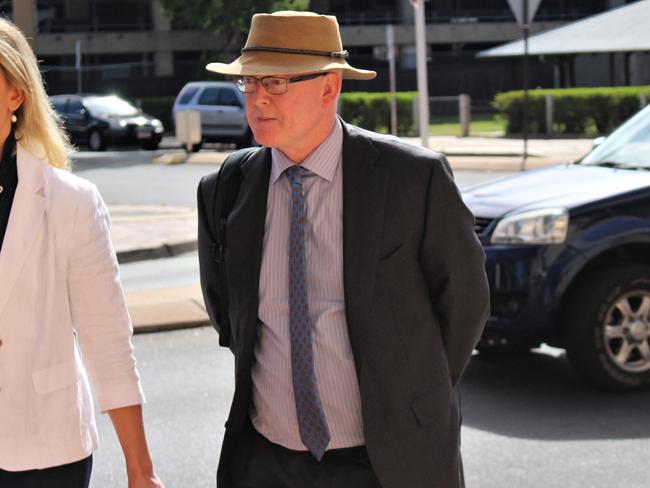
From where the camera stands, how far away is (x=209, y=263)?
12.5 feet

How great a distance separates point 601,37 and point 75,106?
14.2m

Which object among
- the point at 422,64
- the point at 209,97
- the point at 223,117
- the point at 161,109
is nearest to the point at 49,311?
the point at 422,64

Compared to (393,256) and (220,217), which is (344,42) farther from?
(393,256)

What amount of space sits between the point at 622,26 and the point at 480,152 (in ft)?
44.2

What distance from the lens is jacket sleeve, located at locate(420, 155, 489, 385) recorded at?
345 centimetres

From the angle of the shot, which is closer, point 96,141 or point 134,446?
point 134,446

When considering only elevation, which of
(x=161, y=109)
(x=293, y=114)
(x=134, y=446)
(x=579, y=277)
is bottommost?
(x=579, y=277)

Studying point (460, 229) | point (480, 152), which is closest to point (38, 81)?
point (460, 229)

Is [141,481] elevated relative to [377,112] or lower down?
lower down

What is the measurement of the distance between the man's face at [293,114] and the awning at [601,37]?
33.0 m

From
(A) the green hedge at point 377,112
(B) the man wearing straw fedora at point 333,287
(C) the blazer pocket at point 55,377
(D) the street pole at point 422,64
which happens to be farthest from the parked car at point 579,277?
(A) the green hedge at point 377,112

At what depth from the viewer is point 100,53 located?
64.1 metres

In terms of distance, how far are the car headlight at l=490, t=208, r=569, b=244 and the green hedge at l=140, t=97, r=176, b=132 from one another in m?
42.1

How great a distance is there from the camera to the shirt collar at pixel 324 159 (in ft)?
11.5
